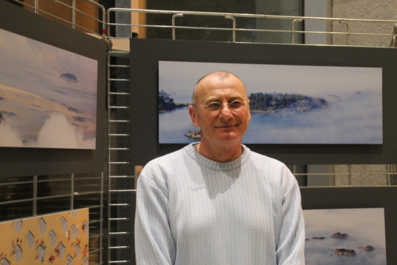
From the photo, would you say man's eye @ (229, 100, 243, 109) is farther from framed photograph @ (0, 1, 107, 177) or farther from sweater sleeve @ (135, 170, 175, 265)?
framed photograph @ (0, 1, 107, 177)

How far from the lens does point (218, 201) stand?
7.57ft

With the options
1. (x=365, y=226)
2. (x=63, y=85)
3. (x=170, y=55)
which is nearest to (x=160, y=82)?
(x=170, y=55)

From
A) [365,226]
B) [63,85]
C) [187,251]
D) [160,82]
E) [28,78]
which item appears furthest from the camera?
[365,226]

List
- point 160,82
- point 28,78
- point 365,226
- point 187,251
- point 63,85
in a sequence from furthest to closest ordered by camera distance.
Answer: point 365,226 < point 160,82 < point 63,85 < point 28,78 < point 187,251

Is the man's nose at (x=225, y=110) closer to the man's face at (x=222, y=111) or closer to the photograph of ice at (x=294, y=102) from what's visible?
the man's face at (x=222, y=111)

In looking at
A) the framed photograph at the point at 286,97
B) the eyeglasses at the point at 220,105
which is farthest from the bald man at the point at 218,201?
the framed photograph at the point at 286,97

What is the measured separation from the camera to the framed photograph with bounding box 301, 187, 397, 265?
4.31m

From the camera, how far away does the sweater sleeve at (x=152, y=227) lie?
220cm

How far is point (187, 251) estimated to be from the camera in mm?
2234

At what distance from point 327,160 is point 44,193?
8.66 ft

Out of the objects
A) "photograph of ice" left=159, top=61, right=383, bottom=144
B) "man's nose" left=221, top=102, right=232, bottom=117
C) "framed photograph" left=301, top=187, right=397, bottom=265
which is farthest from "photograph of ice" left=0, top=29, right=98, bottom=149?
"framed photograph" left=301, top=187, right=397, bottom=265

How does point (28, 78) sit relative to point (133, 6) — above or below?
below

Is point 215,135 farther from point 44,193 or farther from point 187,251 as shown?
point 44,193

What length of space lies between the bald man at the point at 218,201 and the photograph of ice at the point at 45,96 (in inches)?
43.9
